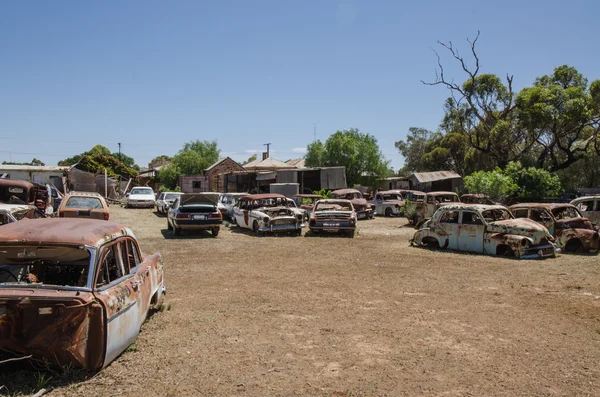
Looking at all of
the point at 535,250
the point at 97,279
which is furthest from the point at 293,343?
the point at 535,250

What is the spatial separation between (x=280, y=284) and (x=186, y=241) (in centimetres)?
704

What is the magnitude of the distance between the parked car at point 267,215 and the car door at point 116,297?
10907 mm

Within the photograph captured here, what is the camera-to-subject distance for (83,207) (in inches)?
590

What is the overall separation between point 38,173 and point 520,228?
3614cm

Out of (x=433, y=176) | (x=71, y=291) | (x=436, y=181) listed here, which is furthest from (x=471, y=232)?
(x=436, y=181)

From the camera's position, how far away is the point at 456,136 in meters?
47.5

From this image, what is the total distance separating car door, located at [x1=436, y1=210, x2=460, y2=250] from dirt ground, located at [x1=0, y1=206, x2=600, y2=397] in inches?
86.6

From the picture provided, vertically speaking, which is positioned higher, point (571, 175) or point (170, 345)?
point (571, 175)

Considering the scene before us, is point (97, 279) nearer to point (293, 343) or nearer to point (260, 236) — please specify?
point (293, 343)

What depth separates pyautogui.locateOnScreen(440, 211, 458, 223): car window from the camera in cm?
1310

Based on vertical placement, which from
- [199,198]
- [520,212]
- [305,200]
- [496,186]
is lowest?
[520,212]

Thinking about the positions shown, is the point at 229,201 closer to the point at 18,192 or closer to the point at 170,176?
the point at 18,192

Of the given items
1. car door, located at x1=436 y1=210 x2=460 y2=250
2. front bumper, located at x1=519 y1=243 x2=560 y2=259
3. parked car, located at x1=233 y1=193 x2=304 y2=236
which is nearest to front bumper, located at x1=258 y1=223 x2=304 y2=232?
parked car, located at x1=233 y1=193 x2=304 y2=236

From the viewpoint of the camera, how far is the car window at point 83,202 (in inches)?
591
